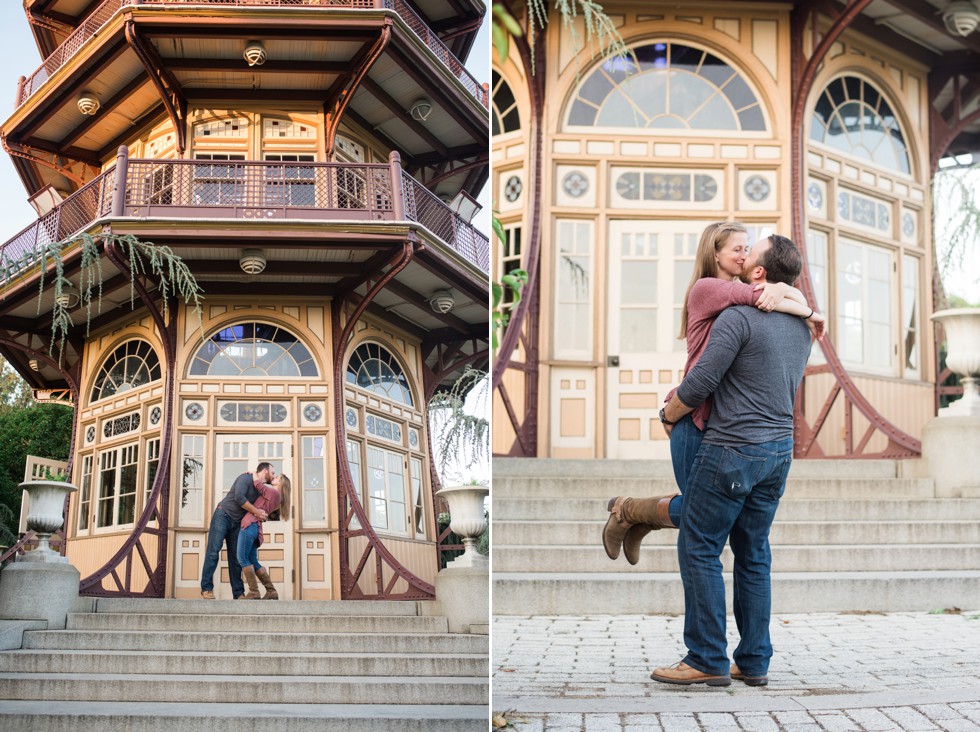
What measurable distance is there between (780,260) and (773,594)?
2554 mm

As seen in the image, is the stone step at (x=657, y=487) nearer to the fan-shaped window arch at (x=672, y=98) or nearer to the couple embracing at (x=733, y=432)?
the couple embracing at (x=733, y=432)

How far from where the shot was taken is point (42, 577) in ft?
8.50

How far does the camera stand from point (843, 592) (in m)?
5.65

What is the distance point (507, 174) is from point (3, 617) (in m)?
8.00

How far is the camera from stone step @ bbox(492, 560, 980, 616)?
18.2 feet

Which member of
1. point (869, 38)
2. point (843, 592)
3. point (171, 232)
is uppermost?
point (869, 38)

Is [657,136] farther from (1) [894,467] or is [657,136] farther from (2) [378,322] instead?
(2) [378,322]

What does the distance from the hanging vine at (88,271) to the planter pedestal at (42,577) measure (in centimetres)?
36

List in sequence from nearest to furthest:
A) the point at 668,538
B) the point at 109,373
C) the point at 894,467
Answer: the point at 109,373 → the point at 668,538 → the point at 894,467

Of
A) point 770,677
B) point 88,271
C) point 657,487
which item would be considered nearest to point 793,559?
point 657,487

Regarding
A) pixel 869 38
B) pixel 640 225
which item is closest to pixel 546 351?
pixel 640 225

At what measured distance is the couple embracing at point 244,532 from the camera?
2820 mm

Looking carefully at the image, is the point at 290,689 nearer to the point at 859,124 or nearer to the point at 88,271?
the point at 88,271

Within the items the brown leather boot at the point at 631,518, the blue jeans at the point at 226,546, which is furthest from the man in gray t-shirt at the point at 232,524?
the brown leather boot at the point at 631,518
